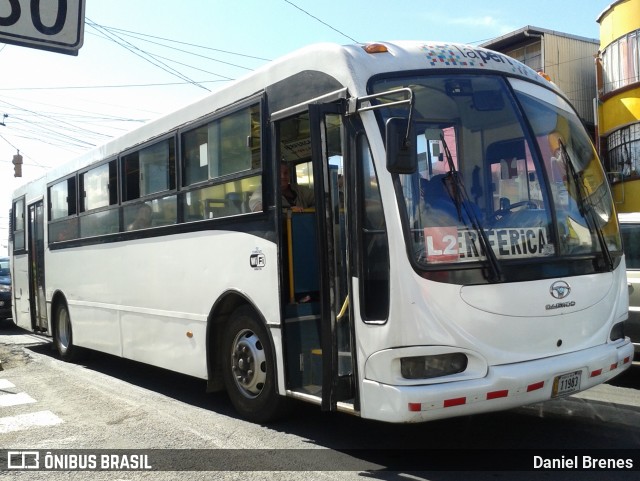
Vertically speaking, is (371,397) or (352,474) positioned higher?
(371,397)

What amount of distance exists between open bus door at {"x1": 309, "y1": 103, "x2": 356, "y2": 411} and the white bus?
0.04ft

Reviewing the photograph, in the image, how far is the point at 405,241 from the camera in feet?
15.5

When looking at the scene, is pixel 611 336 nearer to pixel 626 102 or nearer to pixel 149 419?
pixel 149 419

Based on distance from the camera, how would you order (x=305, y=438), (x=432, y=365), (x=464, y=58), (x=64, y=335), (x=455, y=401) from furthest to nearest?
(x=64, y=335) → (x=305, y=438) → (x=464, y=58) → (x=432, y=365) → (x=455, y=401)

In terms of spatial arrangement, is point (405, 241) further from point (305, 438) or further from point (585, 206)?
point (305, 438)

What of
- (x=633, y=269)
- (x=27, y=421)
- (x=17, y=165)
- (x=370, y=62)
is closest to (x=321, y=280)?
(x=370, y=62)

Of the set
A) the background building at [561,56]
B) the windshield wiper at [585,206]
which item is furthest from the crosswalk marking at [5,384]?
the background building at [561,56]

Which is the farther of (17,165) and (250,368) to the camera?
(17,165)

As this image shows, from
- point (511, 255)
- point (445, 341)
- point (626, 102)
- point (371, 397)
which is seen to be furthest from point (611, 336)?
point (626, 102)

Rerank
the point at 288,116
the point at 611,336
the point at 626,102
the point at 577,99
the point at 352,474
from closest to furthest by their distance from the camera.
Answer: the point at 352,474 < the point at 611,336 < the point at 288,116 < the point at 626,102 < the point at 577,99

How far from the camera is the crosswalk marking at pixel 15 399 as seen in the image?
792 centimetres

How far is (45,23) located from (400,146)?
3.10 meters

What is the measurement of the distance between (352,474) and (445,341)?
119 centimetres

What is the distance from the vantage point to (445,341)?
4605 millimetres
